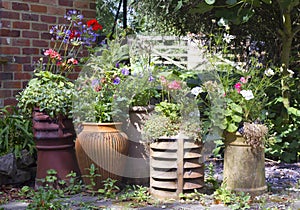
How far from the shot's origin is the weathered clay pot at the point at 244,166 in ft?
9.84

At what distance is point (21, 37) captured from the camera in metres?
3.78

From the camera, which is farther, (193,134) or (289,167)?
(289,167)

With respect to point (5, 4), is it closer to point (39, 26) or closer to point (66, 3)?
point (39, 26)

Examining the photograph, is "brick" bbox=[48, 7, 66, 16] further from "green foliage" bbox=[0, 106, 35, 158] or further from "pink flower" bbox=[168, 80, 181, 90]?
"pink flower" bbox=[168, 80, 181, 90]

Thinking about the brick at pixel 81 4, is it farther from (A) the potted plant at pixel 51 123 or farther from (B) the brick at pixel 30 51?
(A) the potted plant at pixel 51 123

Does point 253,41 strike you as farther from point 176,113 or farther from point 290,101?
Result: point 176,113

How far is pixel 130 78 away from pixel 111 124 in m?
0.40

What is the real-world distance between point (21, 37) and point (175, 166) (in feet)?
5.74

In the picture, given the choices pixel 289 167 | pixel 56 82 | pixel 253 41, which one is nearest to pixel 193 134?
pixel 56 82

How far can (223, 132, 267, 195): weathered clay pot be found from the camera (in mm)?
3000

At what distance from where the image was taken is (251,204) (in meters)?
2.87

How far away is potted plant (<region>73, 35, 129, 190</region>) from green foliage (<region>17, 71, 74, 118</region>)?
107 millimetres

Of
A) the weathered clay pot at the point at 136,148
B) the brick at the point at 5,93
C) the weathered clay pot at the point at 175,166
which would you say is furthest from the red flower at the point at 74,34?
the weathered clay pot at the point at 175,166

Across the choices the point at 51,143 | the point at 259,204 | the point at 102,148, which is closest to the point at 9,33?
the point at 51,143
